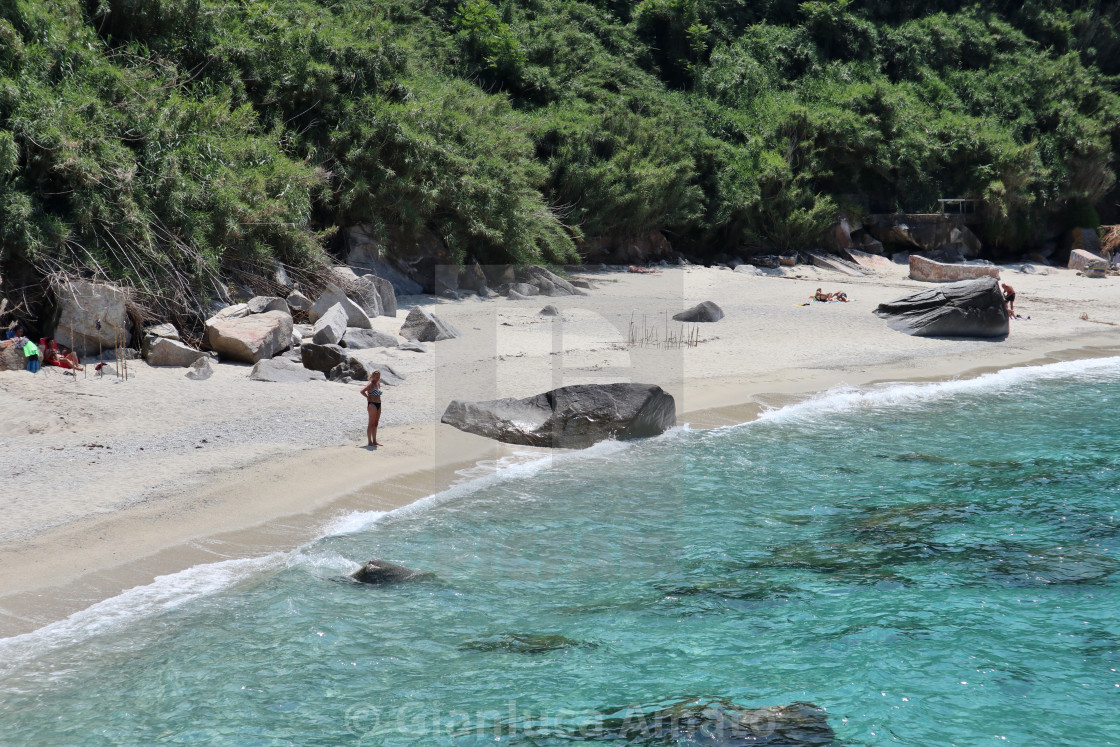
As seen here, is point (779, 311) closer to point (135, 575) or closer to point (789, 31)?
point (135, 575)

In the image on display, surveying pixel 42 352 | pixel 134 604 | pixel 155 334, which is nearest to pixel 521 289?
pixel 155 334

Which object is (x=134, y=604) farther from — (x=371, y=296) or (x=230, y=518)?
(x=371, y=296)

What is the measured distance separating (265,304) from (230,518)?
5.88 metres

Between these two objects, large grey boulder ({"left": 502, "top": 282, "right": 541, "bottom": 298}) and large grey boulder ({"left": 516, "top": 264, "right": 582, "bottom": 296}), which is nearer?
large grey boulder ({"left": 502, "top": 282, "right": 541, "bottom": 298})

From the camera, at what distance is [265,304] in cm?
1162

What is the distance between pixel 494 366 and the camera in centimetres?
1139

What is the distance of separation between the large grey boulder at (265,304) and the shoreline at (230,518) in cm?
395

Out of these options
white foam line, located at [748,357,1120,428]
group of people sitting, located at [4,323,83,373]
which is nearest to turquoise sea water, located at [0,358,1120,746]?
white foam line, located at [748,357,1120,428]

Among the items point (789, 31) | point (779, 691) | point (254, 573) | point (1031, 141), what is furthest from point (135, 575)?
point (1031, 141)

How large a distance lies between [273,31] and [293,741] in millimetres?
14147

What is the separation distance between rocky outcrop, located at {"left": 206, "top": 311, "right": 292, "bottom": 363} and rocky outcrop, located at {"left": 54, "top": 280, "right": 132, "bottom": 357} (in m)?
1.02

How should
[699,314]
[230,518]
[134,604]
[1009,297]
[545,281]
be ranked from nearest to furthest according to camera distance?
[134,604]
[230,518]
[699,314]
[1009,297]
[545,281]

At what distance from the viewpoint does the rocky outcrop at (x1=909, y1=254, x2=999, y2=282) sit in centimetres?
2203

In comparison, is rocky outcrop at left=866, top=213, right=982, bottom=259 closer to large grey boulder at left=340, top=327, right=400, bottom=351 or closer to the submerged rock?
large grey boulder at left=340, top=327, right=400, bottom=351
